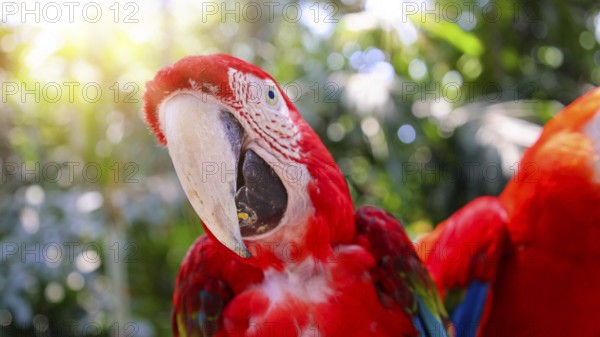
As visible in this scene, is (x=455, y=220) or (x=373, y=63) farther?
(x=373, y=63)

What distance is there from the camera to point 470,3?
3.22 m

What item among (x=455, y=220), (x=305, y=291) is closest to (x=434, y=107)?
(x=455, y=220)

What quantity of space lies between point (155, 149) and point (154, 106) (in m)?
2.37

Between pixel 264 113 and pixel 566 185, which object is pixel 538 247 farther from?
pixel 264 113

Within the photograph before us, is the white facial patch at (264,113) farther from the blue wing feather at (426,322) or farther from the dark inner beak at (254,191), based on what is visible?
the blue wing feather at (426,322)

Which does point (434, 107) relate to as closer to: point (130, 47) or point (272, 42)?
point (272, 42)

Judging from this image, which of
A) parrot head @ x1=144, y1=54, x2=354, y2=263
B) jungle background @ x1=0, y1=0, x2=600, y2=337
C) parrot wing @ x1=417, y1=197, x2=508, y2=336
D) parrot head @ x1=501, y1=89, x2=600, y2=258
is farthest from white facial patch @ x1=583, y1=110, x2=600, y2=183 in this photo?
jungle background @ x1=0, y1=0, x2=600, y2=337

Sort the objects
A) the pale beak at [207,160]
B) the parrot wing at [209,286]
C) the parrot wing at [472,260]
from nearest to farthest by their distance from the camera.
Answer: the pale beak at [207,160] → the parrot wing at [209,286] → the parrot wing at [472,260]

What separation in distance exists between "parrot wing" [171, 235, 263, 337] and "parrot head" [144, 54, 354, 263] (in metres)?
0.13

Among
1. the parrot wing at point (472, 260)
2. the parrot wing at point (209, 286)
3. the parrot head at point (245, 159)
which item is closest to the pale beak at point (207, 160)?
the parrot head at point (245, 159)

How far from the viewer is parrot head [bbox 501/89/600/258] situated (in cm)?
111

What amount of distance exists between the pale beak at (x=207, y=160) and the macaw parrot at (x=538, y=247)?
0.77 metres

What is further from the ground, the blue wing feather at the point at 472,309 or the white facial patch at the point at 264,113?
the white facial patch at the point at 264,113

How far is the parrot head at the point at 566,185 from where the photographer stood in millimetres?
1113
